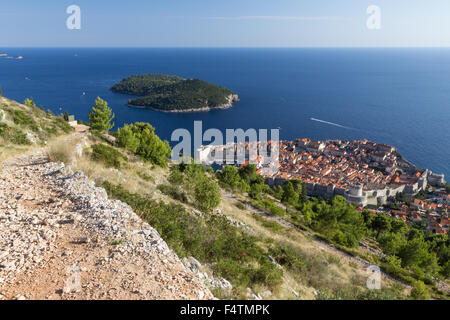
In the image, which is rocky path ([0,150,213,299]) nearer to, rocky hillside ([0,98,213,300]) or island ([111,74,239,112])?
rocky hillside ([0,98,213,300])

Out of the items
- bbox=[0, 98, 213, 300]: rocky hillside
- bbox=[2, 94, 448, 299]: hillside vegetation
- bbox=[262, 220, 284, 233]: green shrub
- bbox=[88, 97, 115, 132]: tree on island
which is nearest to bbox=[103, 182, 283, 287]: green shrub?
bbox=[2, 94, 448, 299]: hillside vegetation

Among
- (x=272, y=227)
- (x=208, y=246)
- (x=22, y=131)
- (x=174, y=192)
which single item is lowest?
(x=272, y=227)

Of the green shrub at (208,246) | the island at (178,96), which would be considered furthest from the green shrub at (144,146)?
the island at (178,96)

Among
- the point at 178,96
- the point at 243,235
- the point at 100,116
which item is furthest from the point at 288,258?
the point at 178,96

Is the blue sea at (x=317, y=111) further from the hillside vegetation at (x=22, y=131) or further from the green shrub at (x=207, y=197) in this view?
the green shrub at (x=207, y=197)

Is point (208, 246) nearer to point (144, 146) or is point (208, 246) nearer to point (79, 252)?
point (79, 252)

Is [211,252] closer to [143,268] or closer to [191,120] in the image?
[143,268]

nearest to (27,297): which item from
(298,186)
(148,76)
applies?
(298,186)

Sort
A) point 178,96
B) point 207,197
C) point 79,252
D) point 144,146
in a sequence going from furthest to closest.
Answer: point 178,96
point 144,146
point 207,197
point 79,252
